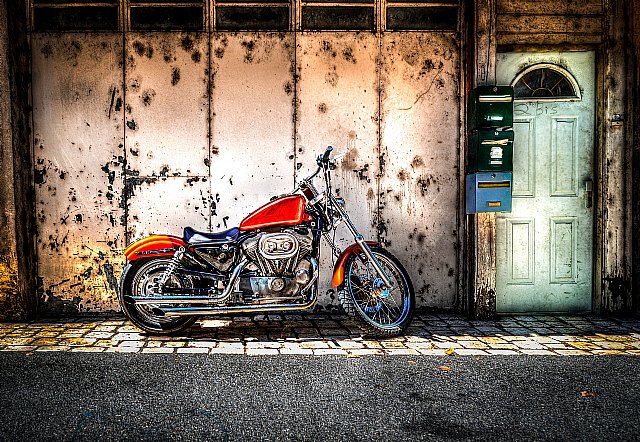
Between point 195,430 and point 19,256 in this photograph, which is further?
point 19,256

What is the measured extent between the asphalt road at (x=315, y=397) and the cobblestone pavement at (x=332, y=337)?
0.79 ft

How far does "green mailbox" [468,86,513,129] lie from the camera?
5.96 meters

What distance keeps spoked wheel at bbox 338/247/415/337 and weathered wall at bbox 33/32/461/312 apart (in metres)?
1.00

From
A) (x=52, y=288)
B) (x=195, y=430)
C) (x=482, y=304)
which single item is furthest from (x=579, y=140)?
(x=52, y=288)

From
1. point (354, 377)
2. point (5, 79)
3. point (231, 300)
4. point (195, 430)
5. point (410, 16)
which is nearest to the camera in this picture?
point (195, 430)

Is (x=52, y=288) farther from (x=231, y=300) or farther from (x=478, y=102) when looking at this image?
(x=478, y=102)

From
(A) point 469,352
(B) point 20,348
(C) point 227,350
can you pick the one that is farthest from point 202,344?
(A) point 469,352

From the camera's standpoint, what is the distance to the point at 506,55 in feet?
21.0

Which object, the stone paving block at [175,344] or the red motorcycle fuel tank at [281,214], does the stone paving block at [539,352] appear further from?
the stone paving block at [175,344]

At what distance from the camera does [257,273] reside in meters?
5.32

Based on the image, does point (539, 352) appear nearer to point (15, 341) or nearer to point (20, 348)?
point (20, 348)

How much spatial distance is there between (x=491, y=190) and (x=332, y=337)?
2.28 m

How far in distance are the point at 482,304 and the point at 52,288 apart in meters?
4.61

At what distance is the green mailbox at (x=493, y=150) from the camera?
600 cm
